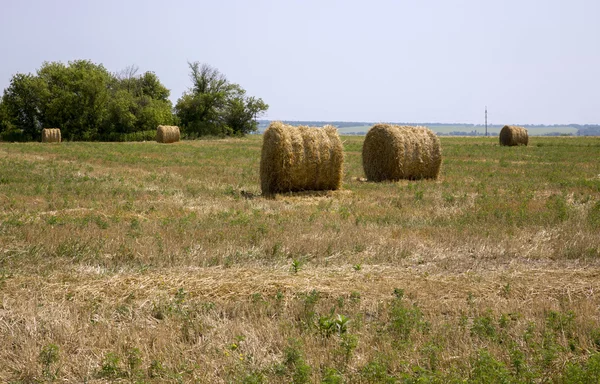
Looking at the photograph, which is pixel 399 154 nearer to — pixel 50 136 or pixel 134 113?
pixel 50 136

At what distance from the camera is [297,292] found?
271 inches

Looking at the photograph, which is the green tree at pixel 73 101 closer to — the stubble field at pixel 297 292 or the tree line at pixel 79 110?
the tree line at pixel 79 110

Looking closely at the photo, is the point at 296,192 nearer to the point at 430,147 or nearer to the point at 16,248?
the point at 430,147

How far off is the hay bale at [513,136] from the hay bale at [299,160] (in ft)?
89.9

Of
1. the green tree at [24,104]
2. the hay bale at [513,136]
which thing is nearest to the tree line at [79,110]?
the green tree at [24,104]

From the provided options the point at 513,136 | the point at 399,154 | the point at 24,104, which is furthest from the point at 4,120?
the point at 399,154

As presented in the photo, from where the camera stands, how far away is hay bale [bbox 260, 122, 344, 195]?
51.2 feet

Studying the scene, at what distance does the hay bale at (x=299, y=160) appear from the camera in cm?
1560

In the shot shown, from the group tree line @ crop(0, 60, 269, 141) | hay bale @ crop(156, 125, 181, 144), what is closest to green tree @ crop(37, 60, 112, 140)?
tree line @ crop(0, 60, 269, 141)

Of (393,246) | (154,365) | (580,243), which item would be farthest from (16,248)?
(580,243)

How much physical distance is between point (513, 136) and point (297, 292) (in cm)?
3688

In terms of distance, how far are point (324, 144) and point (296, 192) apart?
1.41m

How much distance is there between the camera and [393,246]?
9.23 metres

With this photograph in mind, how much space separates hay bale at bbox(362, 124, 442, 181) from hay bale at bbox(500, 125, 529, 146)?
22.6 meters
